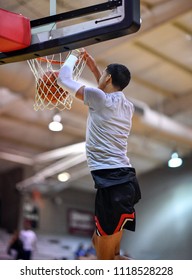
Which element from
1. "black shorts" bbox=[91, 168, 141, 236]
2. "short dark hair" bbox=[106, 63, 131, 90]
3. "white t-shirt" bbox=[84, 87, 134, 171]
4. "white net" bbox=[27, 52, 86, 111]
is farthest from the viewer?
"white net" bbox=[27, 52, 86, 111]

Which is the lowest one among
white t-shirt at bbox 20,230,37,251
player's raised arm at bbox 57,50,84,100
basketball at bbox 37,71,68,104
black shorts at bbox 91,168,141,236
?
black shorts at bbox 91,168,141,236

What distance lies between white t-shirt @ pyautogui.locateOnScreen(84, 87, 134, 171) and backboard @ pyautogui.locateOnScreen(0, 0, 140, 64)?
1.22 feet

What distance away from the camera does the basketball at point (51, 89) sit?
11.2ft

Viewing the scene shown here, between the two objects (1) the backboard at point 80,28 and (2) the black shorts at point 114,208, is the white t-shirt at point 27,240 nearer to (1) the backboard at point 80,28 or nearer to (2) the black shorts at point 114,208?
(1) the backboard at point 80,28

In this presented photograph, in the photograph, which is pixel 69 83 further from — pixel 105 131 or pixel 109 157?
pixel 109 157

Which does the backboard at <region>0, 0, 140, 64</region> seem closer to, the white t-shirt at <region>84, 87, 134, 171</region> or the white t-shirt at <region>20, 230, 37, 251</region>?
the white t-shirt at <region>84, 87, 134, 171</region>

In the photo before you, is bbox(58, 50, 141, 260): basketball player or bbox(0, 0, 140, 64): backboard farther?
bbox(0, 0, 140, 64): backboard

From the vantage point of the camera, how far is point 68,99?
A: 11.9ft

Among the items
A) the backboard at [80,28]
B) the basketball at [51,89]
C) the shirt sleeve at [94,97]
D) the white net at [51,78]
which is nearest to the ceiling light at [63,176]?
the white net at [51,78]

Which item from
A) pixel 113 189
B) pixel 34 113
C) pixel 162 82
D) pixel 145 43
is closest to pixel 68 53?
pixel 113 189

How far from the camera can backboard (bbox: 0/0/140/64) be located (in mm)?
2770

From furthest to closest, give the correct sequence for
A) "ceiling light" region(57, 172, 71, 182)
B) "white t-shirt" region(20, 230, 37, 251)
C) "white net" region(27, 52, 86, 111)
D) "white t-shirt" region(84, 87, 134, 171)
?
"ceiling light" region(57, 172, 71, 182) < "white t-shirt" region(20, 230, 37, 251) < "white net" region(27, 52, 86, 111) < "white t-shirt" region(84, 87, 134, 171)

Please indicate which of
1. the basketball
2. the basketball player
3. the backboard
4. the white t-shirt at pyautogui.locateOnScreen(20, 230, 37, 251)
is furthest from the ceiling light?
the basketball player

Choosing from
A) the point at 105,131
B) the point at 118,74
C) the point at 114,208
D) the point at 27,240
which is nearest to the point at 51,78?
the point at 118,74
